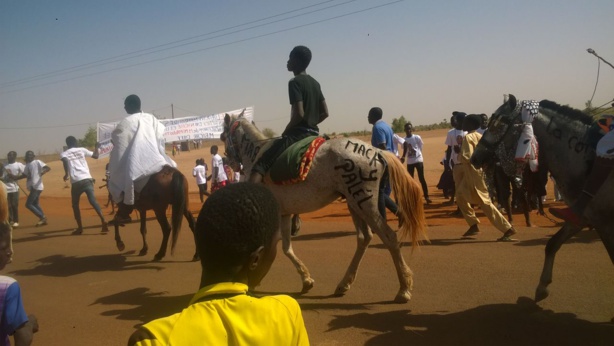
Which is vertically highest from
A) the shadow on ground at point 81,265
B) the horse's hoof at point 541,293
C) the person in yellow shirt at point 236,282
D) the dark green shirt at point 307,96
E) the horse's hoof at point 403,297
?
the dark green shirt at point 307,96

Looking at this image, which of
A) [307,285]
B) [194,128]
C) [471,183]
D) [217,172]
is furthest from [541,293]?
[194,128]

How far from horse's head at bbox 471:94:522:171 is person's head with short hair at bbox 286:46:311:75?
2278 mm

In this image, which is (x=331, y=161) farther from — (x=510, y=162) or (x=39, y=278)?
(x=39, y=278)

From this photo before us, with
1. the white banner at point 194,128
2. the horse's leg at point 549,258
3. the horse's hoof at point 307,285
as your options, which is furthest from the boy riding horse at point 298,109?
the white banner at point 194,128

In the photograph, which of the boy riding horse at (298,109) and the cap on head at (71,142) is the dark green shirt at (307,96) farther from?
the cap on head at (71,142)

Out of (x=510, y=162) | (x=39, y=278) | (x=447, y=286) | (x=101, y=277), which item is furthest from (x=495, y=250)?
(x=39, y=278)

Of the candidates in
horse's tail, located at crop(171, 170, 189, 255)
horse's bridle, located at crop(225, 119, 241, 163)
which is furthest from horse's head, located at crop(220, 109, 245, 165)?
horse's tail, located at crop(171, 170, 189, 255)

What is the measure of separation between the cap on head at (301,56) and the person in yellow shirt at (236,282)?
4.42 meters

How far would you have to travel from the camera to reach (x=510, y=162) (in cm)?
544

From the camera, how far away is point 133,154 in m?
8.21

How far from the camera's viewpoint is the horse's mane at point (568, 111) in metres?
4.64

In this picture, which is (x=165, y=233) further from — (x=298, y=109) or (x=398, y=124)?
(x=398, y=124)

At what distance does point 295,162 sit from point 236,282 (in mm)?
4001

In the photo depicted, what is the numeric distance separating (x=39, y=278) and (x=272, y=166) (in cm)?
469
